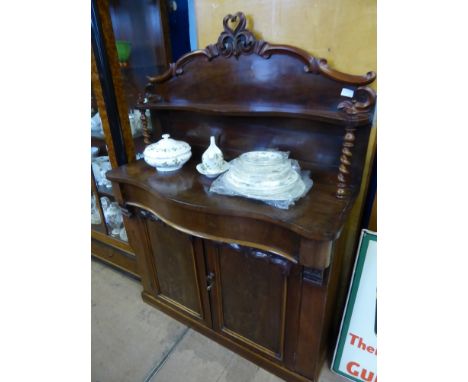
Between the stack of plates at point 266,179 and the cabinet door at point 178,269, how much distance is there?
13.6 inches

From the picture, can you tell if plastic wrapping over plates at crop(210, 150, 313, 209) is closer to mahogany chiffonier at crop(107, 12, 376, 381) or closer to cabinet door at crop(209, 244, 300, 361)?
mahogany chiffonier at crop(107, 12, 376, 381)

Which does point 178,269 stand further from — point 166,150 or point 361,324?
point 361,324

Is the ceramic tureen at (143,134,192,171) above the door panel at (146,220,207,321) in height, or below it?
above

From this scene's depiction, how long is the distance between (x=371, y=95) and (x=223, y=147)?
613mm

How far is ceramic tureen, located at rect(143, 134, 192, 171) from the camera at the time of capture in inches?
42.3

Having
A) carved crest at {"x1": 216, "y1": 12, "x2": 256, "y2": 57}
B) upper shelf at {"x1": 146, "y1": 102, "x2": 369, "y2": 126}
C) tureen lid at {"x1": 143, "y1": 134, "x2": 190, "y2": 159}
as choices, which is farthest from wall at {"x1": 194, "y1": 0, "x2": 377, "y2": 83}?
tureen lid at {"x1": 143, "y1": 134, "x2": 190, "y2": 159}

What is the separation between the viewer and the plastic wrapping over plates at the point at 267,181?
0.83m

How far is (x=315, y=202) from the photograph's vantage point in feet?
2.77

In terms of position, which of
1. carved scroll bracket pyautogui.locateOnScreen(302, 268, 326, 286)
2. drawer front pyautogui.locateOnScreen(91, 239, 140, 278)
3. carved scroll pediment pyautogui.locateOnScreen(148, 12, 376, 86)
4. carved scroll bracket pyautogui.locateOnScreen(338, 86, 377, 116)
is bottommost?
drawer front pyautogui.locateOnScreen(91, 239, 140, 278)

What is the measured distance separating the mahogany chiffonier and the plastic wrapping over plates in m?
0.03

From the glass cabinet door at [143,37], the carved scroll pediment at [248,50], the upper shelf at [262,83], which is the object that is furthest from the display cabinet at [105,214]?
the carved scroll pediment at [248,50]
